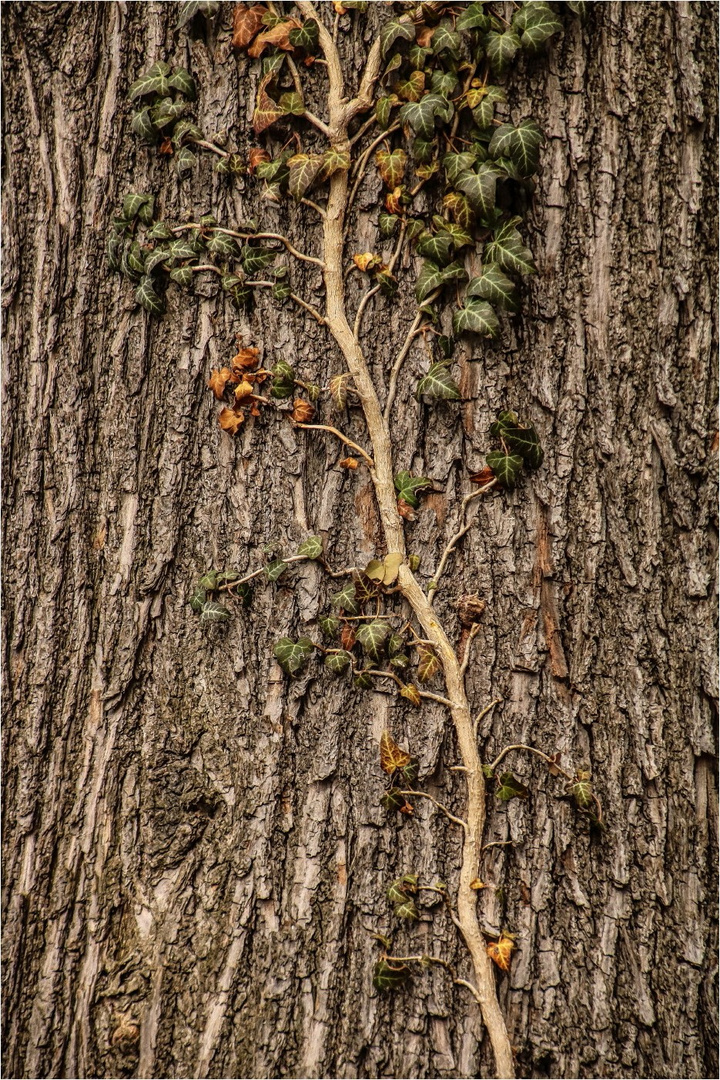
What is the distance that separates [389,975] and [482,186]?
1.94m

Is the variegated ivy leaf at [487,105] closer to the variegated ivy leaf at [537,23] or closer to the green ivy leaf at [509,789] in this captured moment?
the variegated ivy leaf at [537,23]

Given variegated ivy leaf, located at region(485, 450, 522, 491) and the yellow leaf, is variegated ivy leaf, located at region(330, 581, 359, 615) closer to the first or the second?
the yellow leaf

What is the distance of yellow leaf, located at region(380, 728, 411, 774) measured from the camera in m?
1.73

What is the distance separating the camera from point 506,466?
1734 millimetres

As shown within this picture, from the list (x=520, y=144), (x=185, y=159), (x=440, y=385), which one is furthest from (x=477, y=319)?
(x=185, y=159)

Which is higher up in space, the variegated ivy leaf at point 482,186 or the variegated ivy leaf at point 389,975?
the variegated ivy leaf at point 482,186

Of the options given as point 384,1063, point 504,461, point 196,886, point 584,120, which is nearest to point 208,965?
point 196,886

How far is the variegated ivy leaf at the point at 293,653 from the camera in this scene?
1.76m

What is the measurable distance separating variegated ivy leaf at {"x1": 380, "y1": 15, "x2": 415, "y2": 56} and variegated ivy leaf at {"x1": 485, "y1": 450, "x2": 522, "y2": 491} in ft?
3.46

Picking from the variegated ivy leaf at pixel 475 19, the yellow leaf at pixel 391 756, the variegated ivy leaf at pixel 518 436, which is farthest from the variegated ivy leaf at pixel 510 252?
the yellow leaf at pixel 391 756

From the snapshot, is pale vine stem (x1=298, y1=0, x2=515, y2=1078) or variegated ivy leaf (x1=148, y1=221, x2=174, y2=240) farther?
variegated ivy leaf (x1=148, y1=221, x2=174, y2=240)

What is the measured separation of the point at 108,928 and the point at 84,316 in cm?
164

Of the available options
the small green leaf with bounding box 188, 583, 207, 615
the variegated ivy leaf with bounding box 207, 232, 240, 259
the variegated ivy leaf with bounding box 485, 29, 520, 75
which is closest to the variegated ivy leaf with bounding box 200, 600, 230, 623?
the small green leaf with bounding box 188, 583, 207, 615

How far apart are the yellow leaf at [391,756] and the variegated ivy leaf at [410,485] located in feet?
1.99
